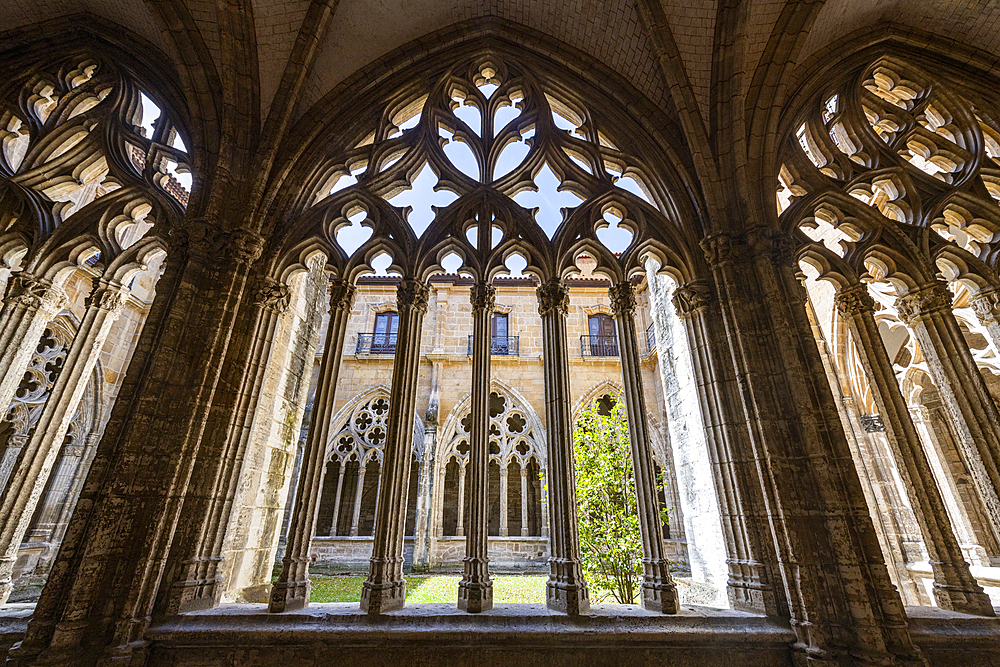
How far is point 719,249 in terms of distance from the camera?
4363 mm

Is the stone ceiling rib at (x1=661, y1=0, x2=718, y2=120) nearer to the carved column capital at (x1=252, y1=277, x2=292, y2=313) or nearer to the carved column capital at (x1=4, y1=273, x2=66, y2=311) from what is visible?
the carved column capital at (x1=252, y1=277, x2=292, y2=313)

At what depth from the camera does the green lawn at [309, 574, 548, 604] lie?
7016 millimetres

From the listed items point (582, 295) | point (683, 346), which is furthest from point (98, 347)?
point (582, 295)

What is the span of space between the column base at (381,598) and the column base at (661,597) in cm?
196

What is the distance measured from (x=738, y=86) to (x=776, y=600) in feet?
16.1

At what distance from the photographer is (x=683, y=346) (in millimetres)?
5355

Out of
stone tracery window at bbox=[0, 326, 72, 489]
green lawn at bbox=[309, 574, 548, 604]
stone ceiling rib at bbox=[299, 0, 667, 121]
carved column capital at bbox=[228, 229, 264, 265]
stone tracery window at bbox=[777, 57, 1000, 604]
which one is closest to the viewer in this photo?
carved column capital at bbox=[228, 229, 264, 265]

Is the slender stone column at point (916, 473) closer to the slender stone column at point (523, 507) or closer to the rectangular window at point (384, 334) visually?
the slender stone column at point (523, 507)

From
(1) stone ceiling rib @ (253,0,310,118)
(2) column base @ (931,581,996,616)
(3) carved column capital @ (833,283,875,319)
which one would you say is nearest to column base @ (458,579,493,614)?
(2) column base @ (931,581,996,616)

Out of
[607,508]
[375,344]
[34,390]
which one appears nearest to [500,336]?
[375,344]

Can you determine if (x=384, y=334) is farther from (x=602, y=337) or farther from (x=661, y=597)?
(x=661, y=597)

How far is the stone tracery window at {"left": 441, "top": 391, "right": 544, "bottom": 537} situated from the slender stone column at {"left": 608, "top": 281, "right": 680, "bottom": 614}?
24.3 ft

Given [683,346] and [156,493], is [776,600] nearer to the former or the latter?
[683,346]

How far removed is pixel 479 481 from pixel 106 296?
175 inches
